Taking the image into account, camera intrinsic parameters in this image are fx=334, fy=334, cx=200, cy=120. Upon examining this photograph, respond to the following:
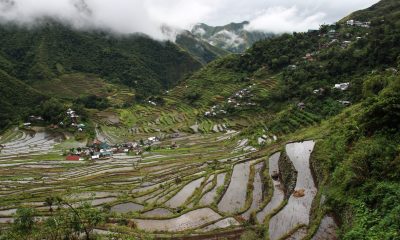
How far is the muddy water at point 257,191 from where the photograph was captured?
20.6 meters

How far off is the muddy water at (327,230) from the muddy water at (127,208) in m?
14.1

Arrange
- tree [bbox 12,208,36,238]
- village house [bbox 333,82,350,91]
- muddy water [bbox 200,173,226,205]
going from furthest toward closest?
village house [bbox 333,82,350,91], muddy water [bbox 200,173,226,205], tree [bbox 12,208,36,238]

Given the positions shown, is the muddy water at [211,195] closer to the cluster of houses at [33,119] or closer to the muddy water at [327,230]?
the muddy water at [327,230]

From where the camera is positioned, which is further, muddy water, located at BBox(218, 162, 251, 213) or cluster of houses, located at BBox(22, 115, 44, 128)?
cluster of houses, located at BBox(22, 115, 44, 128)

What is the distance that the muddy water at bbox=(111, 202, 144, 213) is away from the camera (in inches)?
1005

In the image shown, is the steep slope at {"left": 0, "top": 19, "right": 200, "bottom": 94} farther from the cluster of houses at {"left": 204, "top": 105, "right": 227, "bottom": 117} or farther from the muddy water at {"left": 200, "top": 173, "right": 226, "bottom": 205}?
the muddy water at {"left": 200, "top": 173, "right": 226, "bottom": 205}

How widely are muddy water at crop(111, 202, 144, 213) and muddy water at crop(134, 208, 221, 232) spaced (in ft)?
10.8

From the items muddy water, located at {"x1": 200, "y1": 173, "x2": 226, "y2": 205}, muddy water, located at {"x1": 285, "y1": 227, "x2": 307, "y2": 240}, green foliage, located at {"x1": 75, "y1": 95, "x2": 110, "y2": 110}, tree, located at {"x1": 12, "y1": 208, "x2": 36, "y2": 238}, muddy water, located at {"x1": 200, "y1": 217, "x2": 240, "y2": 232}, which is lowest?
muddy water, located at {"x1": 200, "y1": 217, "x2": 240, "y2": 232}

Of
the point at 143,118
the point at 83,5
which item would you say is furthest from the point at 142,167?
the point at 83,5

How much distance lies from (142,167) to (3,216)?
16620mm

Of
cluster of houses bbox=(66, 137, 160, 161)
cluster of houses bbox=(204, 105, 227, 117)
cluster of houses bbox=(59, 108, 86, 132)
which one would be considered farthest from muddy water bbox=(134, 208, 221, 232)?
cluster of houses bbox=(59, 108, 86, 132)

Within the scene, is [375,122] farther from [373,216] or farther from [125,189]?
[125,189]

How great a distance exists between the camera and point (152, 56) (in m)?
159

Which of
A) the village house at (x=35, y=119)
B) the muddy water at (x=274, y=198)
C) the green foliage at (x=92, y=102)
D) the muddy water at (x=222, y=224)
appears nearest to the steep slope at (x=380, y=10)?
the muddy water at (x=274, y=198)
